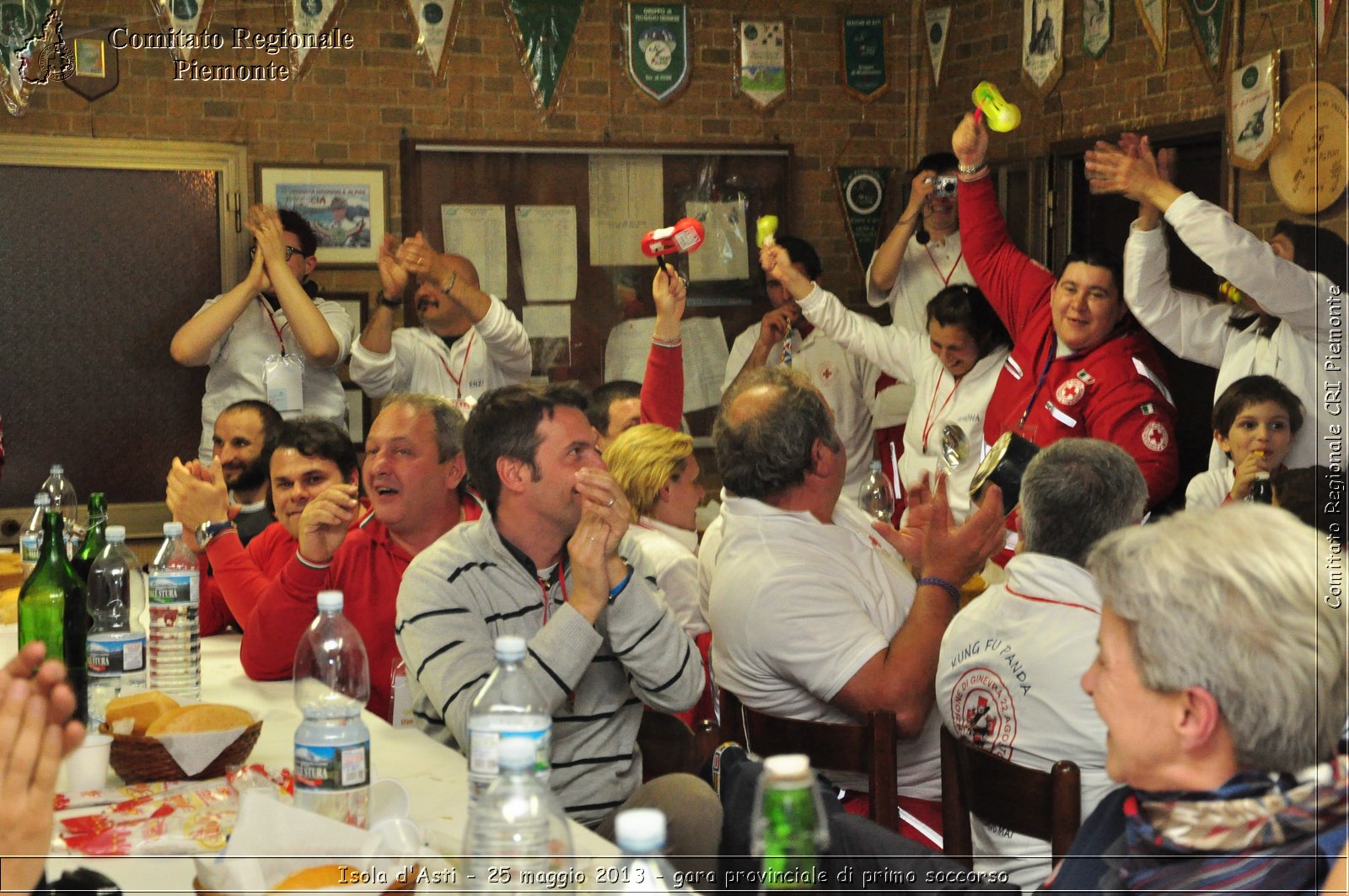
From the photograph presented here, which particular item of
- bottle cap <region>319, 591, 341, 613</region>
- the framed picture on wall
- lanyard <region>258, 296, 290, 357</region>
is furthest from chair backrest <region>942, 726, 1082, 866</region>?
the framed picture on wall

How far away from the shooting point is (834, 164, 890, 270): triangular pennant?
6875 mm

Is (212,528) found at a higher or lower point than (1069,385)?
lower

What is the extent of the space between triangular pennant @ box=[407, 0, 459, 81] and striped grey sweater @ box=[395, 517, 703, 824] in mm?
4379

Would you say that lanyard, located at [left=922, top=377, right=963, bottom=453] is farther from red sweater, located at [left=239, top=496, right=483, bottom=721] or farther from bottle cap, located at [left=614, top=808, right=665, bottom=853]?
bottle cap, located at [left=614, top=808, right=665, bottom=853]

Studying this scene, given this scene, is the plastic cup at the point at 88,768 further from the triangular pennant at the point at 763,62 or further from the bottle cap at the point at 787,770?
the triangular pennant at the point at 763,62

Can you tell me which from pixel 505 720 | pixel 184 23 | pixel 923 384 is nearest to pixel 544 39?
pixel 184 23

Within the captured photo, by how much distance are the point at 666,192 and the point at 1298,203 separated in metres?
2.99

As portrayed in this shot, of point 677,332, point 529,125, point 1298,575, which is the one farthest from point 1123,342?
point 1298,575

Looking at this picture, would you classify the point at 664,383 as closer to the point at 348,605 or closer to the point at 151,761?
the point at 348,605

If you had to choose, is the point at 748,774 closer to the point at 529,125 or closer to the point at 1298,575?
the point at 1298,575

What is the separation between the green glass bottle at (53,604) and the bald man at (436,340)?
3.05m

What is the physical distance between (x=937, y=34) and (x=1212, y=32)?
1.88m

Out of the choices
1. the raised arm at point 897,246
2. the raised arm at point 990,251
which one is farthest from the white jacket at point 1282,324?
the raised arm at point 897,246

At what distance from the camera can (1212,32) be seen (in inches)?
200
